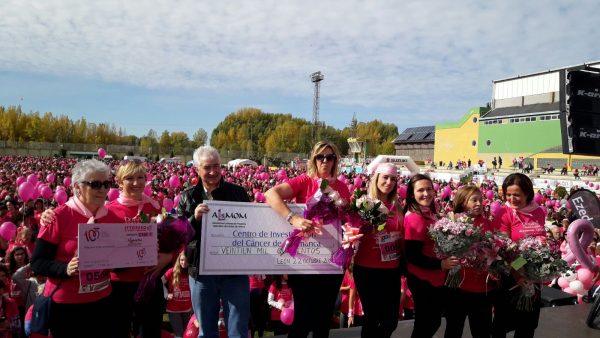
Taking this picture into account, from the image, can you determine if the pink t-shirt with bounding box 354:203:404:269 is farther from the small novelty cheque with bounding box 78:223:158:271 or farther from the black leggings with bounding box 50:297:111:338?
the black leggings with bounding box 50:297:111:338

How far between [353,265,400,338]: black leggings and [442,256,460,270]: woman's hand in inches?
16.4

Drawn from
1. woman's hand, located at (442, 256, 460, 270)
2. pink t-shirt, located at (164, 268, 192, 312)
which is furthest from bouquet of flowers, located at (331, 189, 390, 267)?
pink t-shirt, located at (164, 268, 192, 312)

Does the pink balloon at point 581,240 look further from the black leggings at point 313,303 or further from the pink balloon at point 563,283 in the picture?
the black leggings at point 313,303

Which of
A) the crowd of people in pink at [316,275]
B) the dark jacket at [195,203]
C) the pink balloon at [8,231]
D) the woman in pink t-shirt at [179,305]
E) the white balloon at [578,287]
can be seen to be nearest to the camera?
the crowd of people in pink at [316,275]

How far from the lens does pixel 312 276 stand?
133 inches

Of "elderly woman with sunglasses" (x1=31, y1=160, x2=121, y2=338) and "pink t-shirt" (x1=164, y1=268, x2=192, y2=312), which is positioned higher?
"elderly woman with sunglasses" (x1=31, y1=160, x2=121, y2=338)

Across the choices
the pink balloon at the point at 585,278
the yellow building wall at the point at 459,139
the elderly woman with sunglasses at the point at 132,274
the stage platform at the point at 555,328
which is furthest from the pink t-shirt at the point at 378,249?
the yellow building wall at the point at 459,139

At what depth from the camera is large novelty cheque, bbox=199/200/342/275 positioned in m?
3.37

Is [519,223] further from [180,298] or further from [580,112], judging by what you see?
[180,298]

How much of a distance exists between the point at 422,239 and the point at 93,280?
253 cm

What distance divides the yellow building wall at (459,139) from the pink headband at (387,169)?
5836 cm

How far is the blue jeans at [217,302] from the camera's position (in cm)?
329

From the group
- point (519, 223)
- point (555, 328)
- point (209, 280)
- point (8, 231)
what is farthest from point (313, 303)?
→ point (8, 231)

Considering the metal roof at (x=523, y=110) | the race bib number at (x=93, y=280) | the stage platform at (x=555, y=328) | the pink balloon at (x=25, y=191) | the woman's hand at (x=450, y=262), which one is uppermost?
the metal roof at (x=523, y=110)
